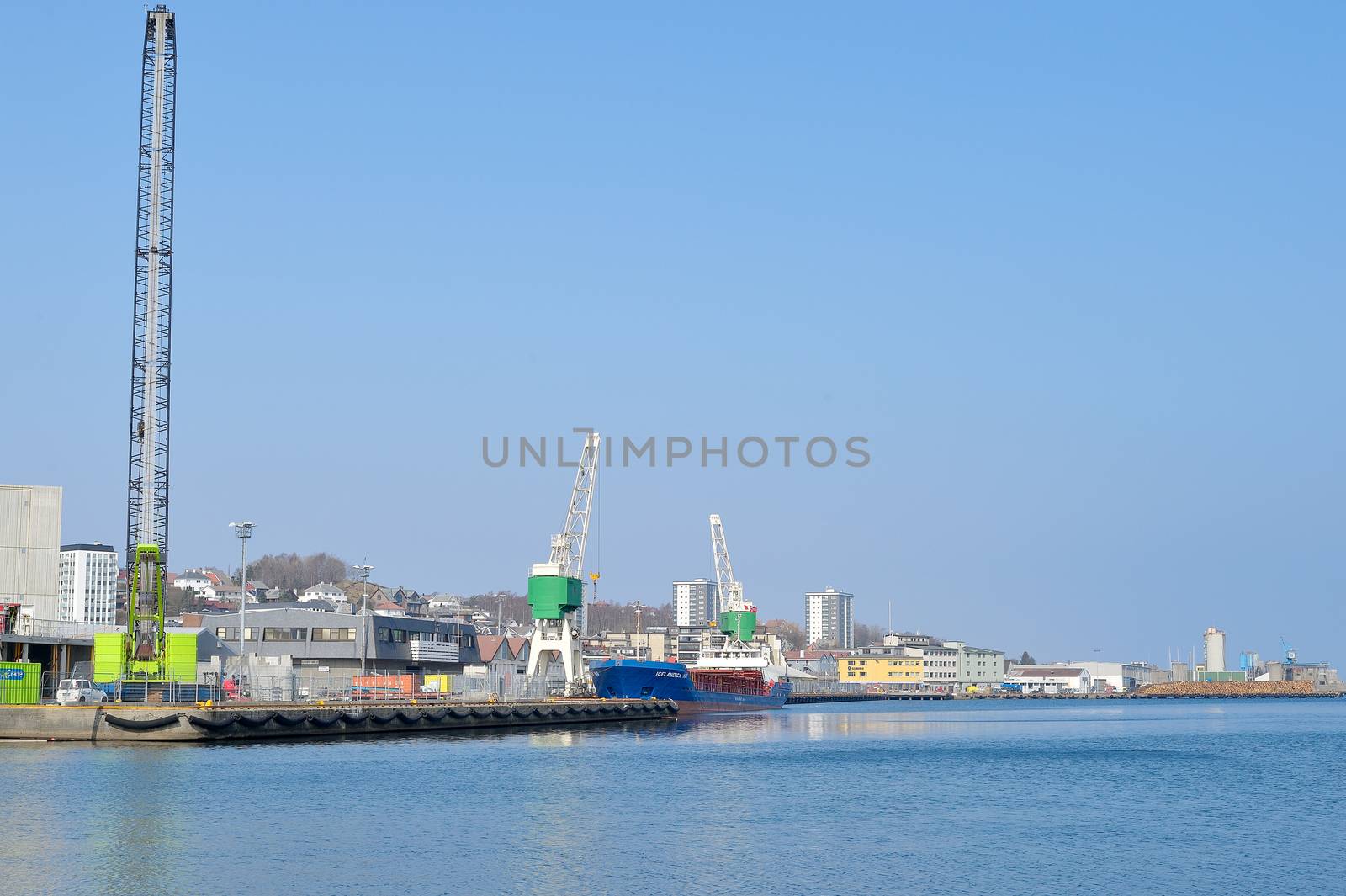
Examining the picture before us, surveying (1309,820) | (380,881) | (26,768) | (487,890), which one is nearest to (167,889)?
(380,881)

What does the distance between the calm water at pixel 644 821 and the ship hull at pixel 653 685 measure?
31.1 m

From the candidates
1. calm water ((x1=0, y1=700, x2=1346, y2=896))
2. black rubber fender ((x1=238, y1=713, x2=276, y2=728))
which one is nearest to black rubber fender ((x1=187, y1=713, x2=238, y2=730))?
black rubber fender ((x1=238, y1=713, x2=276, y2=728))

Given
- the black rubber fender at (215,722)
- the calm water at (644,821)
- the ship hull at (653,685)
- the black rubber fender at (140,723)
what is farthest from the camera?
the ship hull at (653,685)

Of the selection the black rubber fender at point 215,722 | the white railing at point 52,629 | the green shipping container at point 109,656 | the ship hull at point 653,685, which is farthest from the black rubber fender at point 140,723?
the ship hull at point 653,685

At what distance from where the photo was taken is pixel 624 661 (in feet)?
338

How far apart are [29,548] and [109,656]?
20.6 m

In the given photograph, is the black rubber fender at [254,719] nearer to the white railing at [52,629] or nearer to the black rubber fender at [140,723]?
the black rubber fender at [140,723]

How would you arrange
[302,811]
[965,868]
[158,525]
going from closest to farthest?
[965,868] → [302,811] → [158,525]

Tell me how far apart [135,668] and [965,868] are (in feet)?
150

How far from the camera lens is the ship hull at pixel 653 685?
101 metres

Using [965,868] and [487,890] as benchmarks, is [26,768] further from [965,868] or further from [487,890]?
[965,868]

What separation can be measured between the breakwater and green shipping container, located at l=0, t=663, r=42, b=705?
10.7 feet

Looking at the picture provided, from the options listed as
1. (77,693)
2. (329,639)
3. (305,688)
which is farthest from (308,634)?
(77,693)

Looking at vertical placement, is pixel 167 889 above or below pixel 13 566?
below
